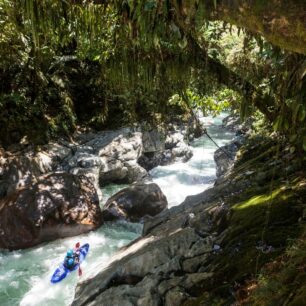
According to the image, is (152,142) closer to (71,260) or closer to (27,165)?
(27,165)

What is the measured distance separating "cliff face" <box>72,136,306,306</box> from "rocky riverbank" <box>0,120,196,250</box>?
10.2ft

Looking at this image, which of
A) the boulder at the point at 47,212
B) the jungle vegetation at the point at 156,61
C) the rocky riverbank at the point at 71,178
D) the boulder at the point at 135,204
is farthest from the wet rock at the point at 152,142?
the boulder at the point at 47,212

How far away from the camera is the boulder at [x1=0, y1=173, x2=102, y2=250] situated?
856cm

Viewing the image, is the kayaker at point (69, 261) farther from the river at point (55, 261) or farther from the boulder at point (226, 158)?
the boulder at point (226, 158)

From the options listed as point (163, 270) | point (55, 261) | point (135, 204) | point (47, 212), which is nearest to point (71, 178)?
point (47, 212)

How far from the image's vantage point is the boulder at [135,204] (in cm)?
970

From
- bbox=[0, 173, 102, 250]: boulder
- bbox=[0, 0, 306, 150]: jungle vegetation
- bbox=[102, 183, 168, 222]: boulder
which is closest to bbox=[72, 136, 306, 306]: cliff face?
bbox=[0, 0, 306, 150]: jungle vegetation

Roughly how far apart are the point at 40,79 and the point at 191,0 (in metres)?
12.3

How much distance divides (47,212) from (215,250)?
526cm

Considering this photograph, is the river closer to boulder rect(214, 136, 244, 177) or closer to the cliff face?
boulder rect(214, 136, 244, 177)

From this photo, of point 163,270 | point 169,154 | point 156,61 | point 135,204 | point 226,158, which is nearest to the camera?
point 163,270

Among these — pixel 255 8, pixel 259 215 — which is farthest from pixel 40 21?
pixel 259 215

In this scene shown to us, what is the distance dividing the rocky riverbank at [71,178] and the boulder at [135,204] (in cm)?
3

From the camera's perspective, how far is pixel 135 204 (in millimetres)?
9781
